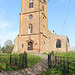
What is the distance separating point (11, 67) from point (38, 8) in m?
20.4

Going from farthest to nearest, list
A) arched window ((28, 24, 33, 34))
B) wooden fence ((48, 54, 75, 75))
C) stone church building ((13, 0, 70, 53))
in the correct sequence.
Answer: arched window ((28, 24, 33, 34)) → stone church building ((13, 0, 70, 53)) → wooden fence ((48, 54, 75, 75))

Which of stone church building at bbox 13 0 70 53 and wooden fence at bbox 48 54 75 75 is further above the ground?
stone church building at bbox 13 0 70 53

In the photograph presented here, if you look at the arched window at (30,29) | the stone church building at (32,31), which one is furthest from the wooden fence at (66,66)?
the arched window at (30,29)

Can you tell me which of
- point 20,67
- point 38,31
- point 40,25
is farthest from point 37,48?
point 20,67

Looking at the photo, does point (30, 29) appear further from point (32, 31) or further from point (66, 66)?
point (66, 66)

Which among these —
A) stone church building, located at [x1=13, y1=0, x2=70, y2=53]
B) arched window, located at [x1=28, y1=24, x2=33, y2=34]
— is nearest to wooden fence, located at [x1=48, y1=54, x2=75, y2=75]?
stone church building, located at [x1=13, y1=0, x2=70, y2=53]

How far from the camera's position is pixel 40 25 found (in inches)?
952

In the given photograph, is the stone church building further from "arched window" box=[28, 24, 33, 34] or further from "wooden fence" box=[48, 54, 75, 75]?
"wooden fence" box=[48, 54, 75, 75]

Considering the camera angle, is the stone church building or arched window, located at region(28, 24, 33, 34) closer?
the stone church building

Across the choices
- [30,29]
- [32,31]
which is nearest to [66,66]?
[32,31]

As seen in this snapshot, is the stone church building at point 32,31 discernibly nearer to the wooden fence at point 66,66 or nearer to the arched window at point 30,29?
the arched window at point 30,29

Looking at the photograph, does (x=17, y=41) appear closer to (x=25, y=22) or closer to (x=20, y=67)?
(x=25, y=22)

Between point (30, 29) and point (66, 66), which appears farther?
point (30, 29)

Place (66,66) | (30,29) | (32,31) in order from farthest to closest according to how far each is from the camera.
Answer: (30,29)
(32,31)
(66,66)
